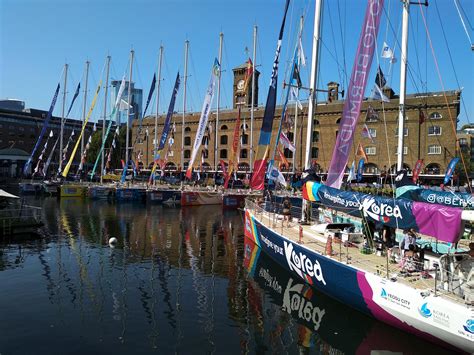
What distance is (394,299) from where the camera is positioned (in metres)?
10.2

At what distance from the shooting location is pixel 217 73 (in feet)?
147

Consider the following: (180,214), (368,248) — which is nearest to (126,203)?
(180,214)

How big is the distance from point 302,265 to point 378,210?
3.63 meters

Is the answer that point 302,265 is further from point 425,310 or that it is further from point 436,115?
point 436,115

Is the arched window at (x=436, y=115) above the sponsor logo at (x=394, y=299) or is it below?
above

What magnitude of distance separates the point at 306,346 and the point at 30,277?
1146 centimetres

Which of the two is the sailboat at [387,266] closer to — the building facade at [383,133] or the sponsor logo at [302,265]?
the sponsor logo at [302,265]

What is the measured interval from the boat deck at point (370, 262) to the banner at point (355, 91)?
2723 millimetres

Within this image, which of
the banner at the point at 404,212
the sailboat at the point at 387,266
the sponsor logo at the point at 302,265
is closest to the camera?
the sailboat at the point at 387,266

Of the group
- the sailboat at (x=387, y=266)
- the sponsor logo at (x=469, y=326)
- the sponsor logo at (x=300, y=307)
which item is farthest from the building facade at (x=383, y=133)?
the sponsor logo at (x=469, y=326)

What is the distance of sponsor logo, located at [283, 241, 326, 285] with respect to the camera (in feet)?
44.1

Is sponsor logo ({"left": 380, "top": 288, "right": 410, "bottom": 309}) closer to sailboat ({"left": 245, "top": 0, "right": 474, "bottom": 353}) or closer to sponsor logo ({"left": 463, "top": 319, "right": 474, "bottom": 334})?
sailboat ({"left": 245, "top": 0, "right": 474, "bottom": 353})

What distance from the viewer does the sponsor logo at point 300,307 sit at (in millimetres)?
12105

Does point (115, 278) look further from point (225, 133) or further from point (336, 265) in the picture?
point (225, 133)
